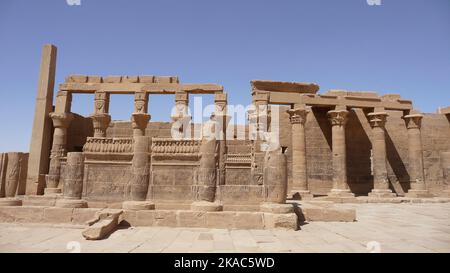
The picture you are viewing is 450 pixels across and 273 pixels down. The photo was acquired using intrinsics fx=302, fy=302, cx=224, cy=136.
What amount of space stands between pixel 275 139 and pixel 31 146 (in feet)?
47.4

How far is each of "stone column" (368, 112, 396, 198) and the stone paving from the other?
374 inches

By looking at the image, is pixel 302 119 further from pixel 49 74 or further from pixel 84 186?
pixel 49 74

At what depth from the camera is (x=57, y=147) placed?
53.8ft

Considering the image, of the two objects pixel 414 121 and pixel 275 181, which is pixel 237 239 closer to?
pixel 275 181

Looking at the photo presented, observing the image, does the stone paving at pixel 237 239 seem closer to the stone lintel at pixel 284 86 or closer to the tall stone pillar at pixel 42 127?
the tall stone pillar at pixel 42 127

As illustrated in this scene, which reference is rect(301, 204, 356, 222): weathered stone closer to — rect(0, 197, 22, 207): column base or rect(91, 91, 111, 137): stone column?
rect(0, 197, 22, 207): column base

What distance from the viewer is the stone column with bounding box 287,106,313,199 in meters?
16.8

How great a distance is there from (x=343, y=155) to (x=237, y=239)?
12.8 metres

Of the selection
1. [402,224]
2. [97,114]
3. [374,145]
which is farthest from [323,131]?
[97,114]

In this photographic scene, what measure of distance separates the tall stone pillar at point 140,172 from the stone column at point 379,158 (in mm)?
13691

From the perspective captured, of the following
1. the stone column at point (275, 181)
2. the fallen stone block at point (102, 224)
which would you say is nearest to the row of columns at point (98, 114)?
the stone column at point (275, 181)

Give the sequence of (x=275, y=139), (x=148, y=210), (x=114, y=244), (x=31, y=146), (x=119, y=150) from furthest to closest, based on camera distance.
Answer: (x=31, y=146) → (x=119, y=150) → (x=275, y=139) → (x=148, y=210) → (x=114, y=244)

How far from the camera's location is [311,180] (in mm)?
19422

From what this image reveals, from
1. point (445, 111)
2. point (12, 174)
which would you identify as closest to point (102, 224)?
point (12, 174)
